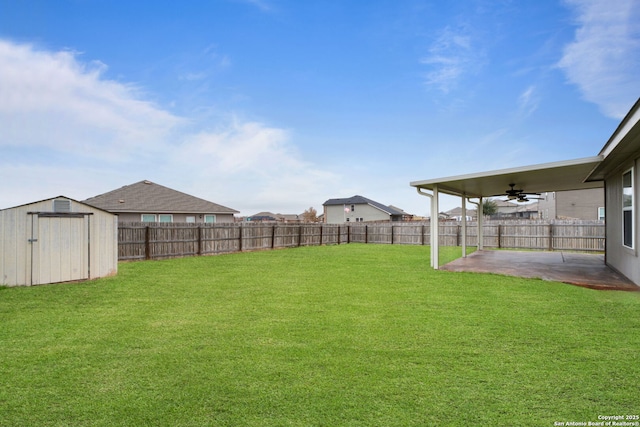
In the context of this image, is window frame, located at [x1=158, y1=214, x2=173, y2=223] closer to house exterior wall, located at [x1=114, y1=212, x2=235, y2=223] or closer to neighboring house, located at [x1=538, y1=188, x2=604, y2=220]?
house exterior wall, located at [x1=114, y1=212, x2=235, y2=223]

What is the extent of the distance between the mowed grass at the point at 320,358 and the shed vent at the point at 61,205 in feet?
7.39

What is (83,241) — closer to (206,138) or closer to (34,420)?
(34,420)

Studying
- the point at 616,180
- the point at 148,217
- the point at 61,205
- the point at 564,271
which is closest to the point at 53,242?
the point at 61,205

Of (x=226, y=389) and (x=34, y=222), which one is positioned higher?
(x=34, y=222)

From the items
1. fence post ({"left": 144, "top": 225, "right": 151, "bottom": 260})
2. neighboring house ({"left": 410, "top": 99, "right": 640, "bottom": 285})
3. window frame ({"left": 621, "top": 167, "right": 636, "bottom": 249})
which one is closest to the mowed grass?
window frame ({"left": 621, "top": 167, "right": 636, "bottom": 249})

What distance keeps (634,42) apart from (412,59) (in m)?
6.86

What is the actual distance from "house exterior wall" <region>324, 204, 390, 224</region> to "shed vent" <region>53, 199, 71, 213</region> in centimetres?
3406

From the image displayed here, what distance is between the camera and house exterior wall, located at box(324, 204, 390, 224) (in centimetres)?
4034

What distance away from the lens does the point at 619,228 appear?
28.2 ft

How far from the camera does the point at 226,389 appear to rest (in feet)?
9.24

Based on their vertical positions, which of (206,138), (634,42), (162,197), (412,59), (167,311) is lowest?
(167,311)

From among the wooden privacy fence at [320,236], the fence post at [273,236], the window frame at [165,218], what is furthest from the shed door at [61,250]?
the window frame at [165,218]

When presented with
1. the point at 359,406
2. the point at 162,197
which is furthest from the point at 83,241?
the point at 162,197

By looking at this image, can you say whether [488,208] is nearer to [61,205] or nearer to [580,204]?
[580,204]
